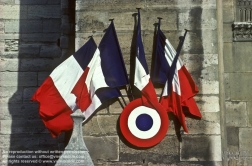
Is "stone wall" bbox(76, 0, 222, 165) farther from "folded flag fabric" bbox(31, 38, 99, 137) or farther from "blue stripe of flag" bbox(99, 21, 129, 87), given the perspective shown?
"folded flag fabric" bbox(31, 38, 99, 137)

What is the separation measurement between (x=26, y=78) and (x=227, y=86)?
13.1ft

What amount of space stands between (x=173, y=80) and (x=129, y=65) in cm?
75

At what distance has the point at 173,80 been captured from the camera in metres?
8.77

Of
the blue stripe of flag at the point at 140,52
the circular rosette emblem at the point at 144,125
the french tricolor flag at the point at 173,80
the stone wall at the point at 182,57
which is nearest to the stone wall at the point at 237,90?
the stone wall at the point at 182,57

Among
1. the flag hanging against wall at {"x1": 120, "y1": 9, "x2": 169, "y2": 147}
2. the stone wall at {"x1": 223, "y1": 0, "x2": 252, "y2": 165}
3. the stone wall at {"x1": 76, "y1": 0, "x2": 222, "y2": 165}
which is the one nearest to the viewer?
the flag hanging against wall at {"x1": 120, "y1": 9, "x2": 169, "y2": 147}

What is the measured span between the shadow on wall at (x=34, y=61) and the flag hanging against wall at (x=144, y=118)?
234cm

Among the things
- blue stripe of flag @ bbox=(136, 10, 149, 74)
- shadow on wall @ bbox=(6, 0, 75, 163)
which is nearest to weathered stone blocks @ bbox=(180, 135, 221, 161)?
blue stripe of flag @ bbox=(136, 10, 149, 74)

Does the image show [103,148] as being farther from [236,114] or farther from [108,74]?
[236,114]

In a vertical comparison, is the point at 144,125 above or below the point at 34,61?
below

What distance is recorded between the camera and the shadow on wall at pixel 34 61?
10.8 m

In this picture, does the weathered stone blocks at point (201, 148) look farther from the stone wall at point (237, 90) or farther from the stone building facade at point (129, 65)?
the stone wall at point (237, 90)

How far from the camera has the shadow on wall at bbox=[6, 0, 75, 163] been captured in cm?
1082

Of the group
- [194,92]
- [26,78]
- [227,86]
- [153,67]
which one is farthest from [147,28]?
[26,78]

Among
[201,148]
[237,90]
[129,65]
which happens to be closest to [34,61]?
[129,65]
